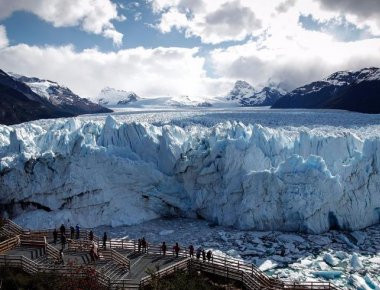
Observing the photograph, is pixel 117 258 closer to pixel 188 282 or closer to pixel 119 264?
pixel 119 264

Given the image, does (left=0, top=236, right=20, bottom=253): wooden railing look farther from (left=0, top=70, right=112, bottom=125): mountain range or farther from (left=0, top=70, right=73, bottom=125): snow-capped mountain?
(left=0, top=70, right=112, bottom=125): mountain range

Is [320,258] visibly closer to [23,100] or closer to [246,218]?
[246,218]

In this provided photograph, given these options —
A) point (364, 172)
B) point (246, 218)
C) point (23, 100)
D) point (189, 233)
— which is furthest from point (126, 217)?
point (23, 100)

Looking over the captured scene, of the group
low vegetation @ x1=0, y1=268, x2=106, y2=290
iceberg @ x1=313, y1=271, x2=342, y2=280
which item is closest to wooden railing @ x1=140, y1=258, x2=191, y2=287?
low vegetation @ x1=0, y1=268, x2=106, y2=290

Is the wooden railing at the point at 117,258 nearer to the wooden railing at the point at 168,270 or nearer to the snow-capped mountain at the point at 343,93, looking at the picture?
the wooden railing at the point at 168,270

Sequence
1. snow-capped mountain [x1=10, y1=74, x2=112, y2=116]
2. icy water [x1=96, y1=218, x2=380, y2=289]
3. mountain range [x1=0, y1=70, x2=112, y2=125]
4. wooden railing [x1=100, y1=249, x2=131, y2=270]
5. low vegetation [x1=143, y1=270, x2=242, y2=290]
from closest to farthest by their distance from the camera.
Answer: low vegetation [x1=143, y1=270, x2=242, y2=290]
wooden railing [x1=100, y1=249, x2=131, y2=270]
icy water [x1=96, y1=218, x2=380, y2=289]
mountain range [x1=0, y1=70, x2=112, y2=125]
snow-capped mountain [x1=10, y1=74, x2=112, y2=116]

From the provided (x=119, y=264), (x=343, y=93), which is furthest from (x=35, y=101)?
(x=119, y=264)

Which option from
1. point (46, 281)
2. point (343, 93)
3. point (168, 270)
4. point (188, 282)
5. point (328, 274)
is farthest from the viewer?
point (343, 93)
